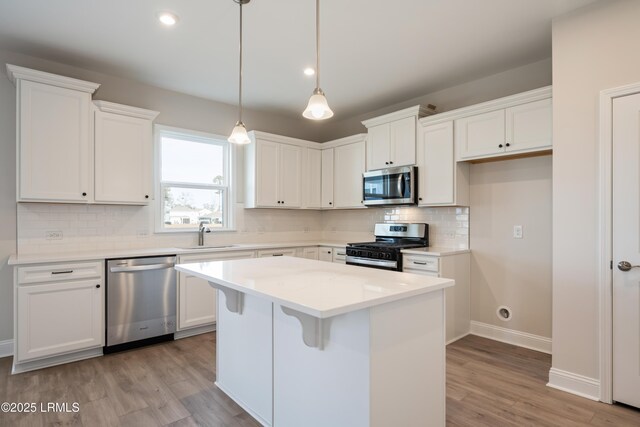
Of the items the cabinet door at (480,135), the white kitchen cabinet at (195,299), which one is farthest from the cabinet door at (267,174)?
the cabinet door at (480,135)

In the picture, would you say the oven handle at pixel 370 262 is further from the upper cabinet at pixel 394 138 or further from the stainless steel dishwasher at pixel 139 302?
the stainless steel dishwasher at pixel 139 302

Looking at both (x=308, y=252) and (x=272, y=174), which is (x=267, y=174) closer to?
(x=272, y=174)

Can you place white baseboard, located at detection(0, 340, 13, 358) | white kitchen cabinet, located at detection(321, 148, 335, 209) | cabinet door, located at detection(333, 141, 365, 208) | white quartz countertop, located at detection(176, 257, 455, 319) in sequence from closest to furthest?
white quartz countertop, located at detection(176, 257, 455, 319)
white baseboard, located at detection(0, 340, 13, 358)
cabinet door, located at detection(333, 141, 365, 208)
white kitchen cabinet, located at detection(321, 148, 335, 209)

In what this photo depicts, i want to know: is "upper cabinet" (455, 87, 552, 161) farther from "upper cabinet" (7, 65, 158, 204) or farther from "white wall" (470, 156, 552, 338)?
"upper cabinet" (7, 65, 158, 204)

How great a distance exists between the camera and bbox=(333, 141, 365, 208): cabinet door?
470 centimetres

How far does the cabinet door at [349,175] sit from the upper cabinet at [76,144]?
2.43m

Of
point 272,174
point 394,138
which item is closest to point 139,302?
point 272,174

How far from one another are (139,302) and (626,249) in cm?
396

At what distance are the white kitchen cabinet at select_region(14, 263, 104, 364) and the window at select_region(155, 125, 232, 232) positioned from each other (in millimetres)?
1078

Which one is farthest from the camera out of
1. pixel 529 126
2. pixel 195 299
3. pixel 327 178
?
pixel 327 178

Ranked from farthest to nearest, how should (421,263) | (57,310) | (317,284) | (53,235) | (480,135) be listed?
(421,263), (480,135), (53,235), (57,310), (317,284)

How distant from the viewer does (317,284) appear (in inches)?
71.1

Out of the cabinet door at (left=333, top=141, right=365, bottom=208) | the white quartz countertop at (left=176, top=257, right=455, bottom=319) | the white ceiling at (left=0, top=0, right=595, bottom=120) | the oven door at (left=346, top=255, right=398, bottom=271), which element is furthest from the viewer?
the cabinet door at (left=333, top=141, right=365, bottom=208)

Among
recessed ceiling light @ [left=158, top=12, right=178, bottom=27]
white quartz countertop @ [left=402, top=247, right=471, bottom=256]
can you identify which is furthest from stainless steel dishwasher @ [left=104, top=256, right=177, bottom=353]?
white quartz countertop @ [left=402, top=247, right=471, bottom=256]
